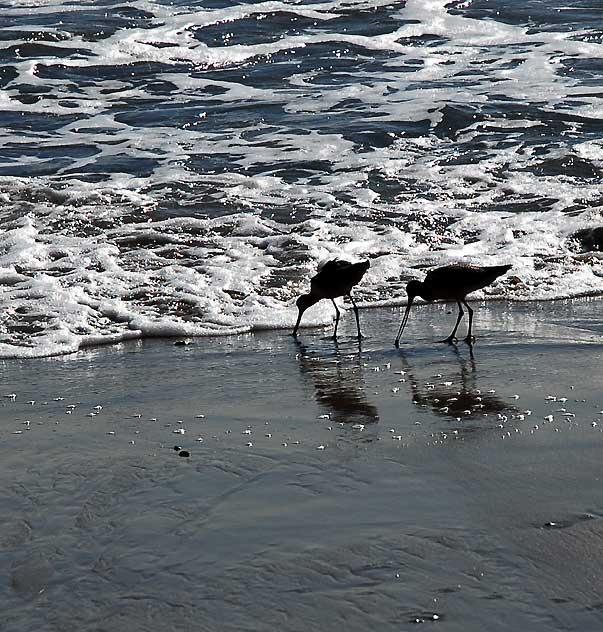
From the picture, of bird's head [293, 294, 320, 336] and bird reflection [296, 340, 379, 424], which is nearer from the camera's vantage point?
bird reflection [296, 340, 379, 424]

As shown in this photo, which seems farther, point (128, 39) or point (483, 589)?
point (128, 39)

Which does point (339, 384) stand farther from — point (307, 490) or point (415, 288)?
point (307, 490)

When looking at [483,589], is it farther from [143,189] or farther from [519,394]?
[143,189]

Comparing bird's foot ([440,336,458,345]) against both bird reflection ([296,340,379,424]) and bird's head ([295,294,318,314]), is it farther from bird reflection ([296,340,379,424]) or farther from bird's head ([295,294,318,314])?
bird's head ([295,294,318,314])

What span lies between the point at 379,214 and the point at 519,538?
677 cm

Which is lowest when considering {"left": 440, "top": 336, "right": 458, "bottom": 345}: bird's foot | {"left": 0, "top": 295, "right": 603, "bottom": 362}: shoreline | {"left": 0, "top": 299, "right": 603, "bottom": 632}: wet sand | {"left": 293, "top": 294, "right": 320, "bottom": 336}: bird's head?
{"left": 0, "top": 295, "right": 603, "bottom": 362}: shoreline

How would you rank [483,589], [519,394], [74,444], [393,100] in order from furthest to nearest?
[393,100] → [519,394] → [74,444] → [483,589]

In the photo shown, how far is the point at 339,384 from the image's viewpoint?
559 cm

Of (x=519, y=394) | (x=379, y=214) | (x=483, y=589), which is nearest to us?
(x=483, y=589)

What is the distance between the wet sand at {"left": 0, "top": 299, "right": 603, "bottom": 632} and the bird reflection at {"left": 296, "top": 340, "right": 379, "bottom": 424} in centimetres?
2

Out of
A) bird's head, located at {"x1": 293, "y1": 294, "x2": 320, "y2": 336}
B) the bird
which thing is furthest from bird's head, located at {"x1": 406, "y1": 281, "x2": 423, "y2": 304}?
bird's head, located at {"x1": 293, "y1": 294, "x2": 320, "y2": 336}

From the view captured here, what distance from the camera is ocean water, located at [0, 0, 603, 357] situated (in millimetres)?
7871

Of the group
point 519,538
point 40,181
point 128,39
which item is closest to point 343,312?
point 519,538

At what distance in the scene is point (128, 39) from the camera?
1841 centimetres
